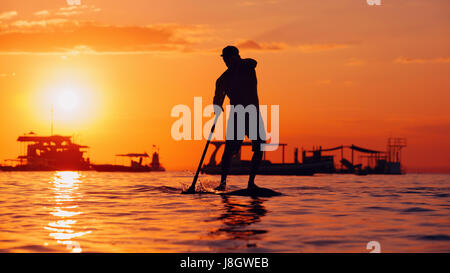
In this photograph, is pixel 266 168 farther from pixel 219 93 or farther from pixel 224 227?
pixel 224 227

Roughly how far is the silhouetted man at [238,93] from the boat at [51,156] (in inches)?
4601

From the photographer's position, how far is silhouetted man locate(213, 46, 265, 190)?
40.0 ft

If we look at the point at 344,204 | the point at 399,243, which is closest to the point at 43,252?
the point at 399,243

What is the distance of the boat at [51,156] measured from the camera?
415ft

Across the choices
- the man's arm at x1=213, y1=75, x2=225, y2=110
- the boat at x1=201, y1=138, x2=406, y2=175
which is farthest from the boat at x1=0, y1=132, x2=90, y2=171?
the man's arm at x1=213, y1=75, x2=225, y2=110

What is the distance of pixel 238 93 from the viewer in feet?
40.2

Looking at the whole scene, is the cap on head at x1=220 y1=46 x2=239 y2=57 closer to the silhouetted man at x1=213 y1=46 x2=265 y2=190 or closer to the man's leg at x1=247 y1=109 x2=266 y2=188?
the silhouetted man at x1=213 y1=46 x2=265 y2=190

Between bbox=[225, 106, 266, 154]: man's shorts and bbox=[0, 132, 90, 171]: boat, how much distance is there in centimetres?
11697

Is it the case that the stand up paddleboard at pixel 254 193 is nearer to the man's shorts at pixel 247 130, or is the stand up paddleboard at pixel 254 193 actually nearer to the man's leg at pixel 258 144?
the man's leg at pixel 258 144

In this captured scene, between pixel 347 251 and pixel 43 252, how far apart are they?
2.96 m

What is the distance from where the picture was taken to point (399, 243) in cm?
555

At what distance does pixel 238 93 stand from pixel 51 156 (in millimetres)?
126173

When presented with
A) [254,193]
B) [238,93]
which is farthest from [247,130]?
[254,193]
